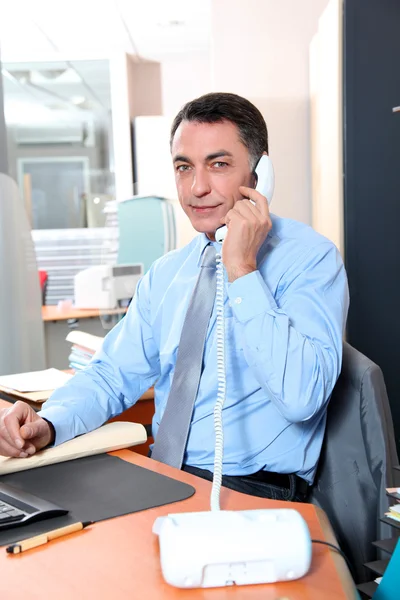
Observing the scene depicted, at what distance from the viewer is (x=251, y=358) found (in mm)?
1300

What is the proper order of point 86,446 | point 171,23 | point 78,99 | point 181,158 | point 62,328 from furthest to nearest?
1. point 78,99
2. point 171,23
3. point 62,328
4. point 181,158
5. point 86,446

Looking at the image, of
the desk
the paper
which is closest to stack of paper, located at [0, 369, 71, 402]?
the paper

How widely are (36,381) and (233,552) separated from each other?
1171 mm

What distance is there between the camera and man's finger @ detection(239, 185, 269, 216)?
1.40m

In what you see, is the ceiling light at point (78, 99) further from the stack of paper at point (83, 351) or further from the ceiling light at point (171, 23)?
the stack of paper at point (83, 351)

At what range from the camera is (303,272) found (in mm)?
1445

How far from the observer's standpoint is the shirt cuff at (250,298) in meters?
1.29

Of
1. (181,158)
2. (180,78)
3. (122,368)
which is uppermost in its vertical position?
(180,78)

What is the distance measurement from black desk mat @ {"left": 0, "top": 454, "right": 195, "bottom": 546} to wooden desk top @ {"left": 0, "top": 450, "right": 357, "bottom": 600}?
41 millimetres

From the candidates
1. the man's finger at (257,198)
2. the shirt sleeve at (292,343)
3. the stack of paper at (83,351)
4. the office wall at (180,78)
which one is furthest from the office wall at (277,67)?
the office wall at (180,78)

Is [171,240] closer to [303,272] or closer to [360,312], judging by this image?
[360,312]

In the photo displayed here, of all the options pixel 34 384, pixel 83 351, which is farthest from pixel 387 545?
pixel 83 351

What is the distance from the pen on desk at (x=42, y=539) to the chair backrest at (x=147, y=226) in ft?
10.6

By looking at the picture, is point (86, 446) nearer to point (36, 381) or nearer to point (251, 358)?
point (251, 358)
